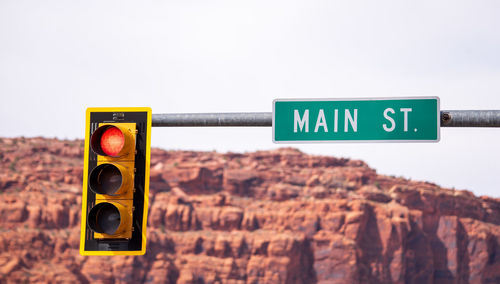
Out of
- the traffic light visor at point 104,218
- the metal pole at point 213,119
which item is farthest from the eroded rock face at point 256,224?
the traffic light visor at point 104,218

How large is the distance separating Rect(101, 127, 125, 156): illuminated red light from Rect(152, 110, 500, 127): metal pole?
0.55 metres

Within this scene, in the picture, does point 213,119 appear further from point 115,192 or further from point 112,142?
point 115,192

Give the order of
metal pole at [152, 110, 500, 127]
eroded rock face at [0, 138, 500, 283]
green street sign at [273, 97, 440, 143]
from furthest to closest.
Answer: eroded rock face at [0, 138, 500, 283], green street sign at [273, 97, 440, 143], metal pole at [152, 110, 500, 127]

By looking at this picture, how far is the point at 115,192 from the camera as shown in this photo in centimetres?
562

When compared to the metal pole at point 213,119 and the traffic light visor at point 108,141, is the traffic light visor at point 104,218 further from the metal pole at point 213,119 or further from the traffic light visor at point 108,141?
the metal pole at point 213,119

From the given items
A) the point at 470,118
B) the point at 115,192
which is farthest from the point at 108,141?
the point at 470,118

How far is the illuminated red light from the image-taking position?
5.72 meters

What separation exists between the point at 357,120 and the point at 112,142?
2199mm

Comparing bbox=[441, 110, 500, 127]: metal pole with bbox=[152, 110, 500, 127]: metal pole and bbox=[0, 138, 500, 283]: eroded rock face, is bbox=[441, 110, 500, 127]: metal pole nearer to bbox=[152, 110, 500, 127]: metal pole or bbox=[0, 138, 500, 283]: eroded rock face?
bbox=[152, 110, 500, 127]: metal pole

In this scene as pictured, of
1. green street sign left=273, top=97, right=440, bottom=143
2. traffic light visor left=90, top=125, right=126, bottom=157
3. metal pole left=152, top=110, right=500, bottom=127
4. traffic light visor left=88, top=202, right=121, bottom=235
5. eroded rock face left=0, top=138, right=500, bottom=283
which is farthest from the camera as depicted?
eroded rock face left=0, top=138, right=500, bottom=283

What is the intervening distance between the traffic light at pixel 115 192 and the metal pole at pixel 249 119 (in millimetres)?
490

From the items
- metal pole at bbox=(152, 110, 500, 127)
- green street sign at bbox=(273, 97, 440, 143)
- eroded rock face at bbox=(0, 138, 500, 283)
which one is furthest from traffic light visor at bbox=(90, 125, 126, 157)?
eroded rock face at bbox=(0, 138, 500, 283)

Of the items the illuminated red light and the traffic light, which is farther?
the illuminated red light

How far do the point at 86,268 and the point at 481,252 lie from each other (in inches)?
1865
